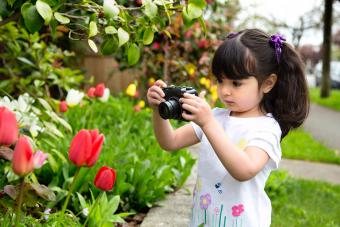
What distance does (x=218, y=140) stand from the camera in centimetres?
157

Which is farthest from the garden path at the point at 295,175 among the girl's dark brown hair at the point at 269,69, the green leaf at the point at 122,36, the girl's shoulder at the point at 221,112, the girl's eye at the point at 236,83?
the green leaf at the point at 122,36

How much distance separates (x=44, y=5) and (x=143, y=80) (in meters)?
4.68

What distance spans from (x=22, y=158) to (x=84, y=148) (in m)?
0.18

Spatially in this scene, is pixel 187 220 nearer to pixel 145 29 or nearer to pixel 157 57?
pixel 145 29

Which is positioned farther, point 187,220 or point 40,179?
point 40,179

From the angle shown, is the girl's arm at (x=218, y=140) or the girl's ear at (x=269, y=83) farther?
the girl's ear at (x=269, y=83)

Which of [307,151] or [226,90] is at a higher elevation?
[226,90]

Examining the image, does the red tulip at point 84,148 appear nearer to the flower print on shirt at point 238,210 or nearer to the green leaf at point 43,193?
the green leaf at point 43,193

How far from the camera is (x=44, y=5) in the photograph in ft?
4.90

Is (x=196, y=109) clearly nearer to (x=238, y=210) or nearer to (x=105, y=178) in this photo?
(x=105, y=178)

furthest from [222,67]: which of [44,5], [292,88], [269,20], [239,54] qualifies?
[269,20]

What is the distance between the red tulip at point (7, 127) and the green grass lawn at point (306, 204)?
220cm

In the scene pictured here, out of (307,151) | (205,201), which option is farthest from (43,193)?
(307,151)

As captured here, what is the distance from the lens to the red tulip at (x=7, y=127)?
1.27 meters
